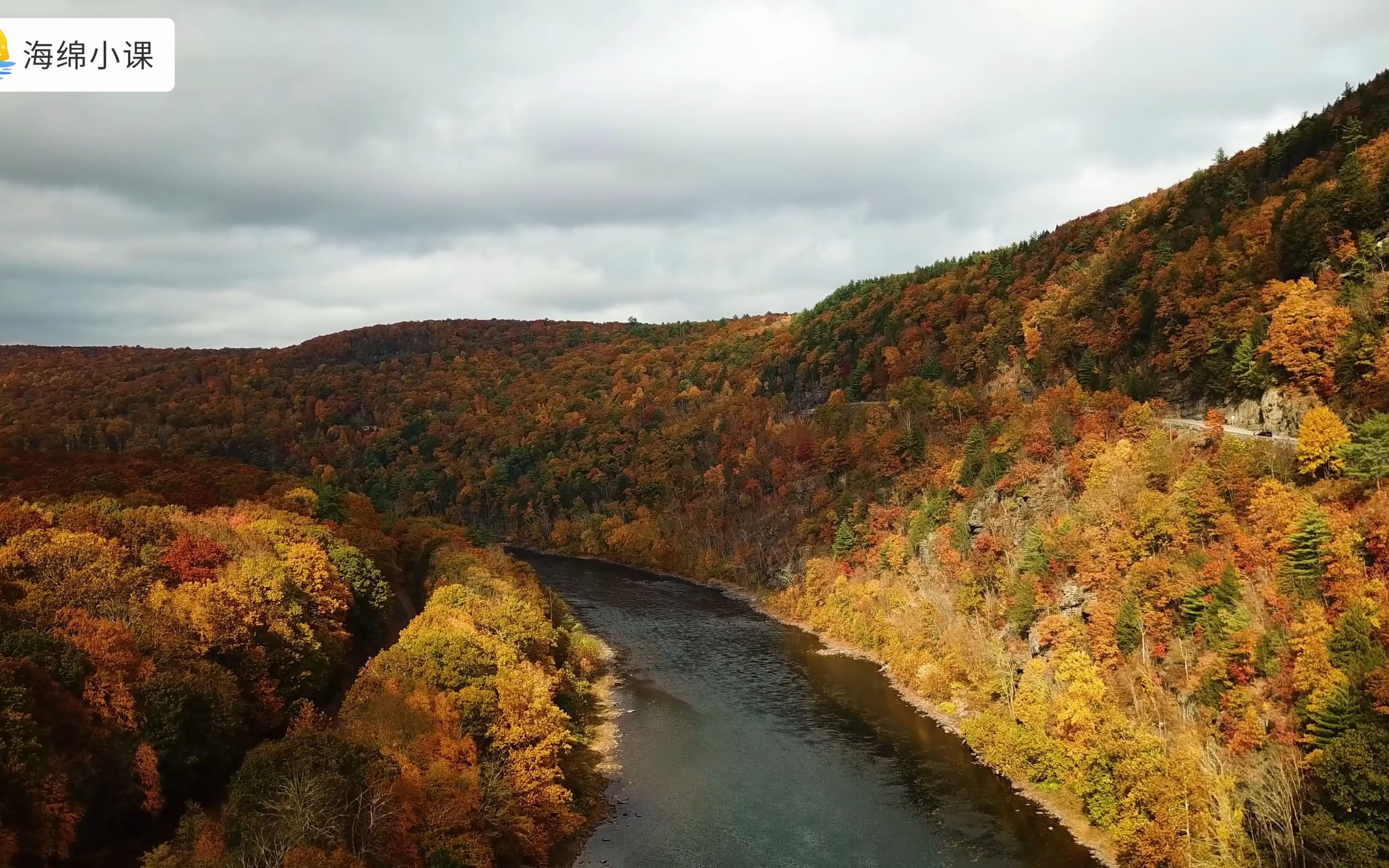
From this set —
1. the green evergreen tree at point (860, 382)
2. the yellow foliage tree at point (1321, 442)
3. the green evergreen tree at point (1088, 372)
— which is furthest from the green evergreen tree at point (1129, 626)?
the green evergreen tree at point (860, 382)

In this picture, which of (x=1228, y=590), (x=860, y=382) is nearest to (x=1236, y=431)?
(x=1228, y=590)

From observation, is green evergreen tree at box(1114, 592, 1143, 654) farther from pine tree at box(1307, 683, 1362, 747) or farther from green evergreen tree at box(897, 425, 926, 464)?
green evergreen tree at box(897, 425, 926, 464)

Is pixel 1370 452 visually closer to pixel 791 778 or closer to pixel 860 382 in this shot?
pixel 791 778

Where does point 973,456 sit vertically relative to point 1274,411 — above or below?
below

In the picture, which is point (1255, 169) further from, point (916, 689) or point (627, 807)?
point (627, 807)

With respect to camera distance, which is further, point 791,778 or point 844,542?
point 844,542

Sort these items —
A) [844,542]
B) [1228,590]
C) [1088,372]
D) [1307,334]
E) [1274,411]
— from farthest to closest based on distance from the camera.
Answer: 1. [844,542]
2. [1088,372]
3. [1274,411]
4. [1307,334]
5. [1228,590]

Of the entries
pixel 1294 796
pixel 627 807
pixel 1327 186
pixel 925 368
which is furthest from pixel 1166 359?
pixel 627 807

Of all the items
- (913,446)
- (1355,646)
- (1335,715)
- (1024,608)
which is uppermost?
(913,446)

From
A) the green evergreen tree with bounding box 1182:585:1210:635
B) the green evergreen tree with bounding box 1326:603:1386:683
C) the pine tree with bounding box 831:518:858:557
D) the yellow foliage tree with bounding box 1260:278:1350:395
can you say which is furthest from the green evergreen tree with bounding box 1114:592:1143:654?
the pine tree with bounding box 831:518:858:557
